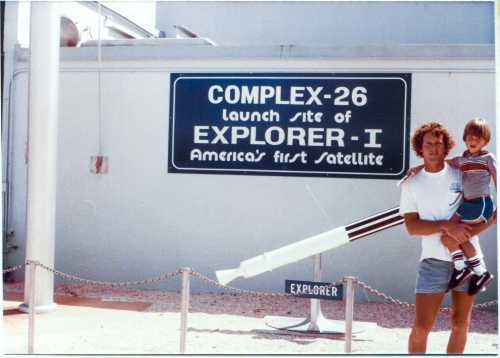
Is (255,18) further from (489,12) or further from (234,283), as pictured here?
(234,283)

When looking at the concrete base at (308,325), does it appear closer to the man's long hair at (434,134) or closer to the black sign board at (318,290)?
the black sign board at (318,290)

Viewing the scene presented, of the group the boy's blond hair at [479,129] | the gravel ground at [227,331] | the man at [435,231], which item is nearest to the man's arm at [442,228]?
the man at [435,231]

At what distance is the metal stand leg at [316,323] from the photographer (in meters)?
6.22

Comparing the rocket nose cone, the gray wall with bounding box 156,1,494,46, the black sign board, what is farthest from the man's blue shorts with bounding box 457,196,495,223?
the gray wall with bounding box 156,1,494,46

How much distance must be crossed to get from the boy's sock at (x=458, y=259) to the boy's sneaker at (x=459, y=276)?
0.03 metres

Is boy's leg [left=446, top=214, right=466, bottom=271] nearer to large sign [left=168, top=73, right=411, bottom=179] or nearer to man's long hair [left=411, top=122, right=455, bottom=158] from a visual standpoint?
man's long hair [left=411, top=122, right=455, bottom=158]

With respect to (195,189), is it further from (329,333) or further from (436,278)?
(436,278)

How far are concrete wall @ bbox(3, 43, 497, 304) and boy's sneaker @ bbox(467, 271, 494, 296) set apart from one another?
134 inches

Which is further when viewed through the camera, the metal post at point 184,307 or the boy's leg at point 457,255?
the metal post at point 184,307

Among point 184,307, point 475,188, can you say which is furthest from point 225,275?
point 475,188

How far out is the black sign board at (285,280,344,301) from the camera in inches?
213

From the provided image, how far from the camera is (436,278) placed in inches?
171

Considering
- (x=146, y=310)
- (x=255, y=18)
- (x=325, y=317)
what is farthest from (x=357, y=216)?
(x=255, y=18)

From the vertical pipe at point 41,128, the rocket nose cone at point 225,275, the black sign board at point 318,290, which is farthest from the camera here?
the vertical pipe at point 41,128
